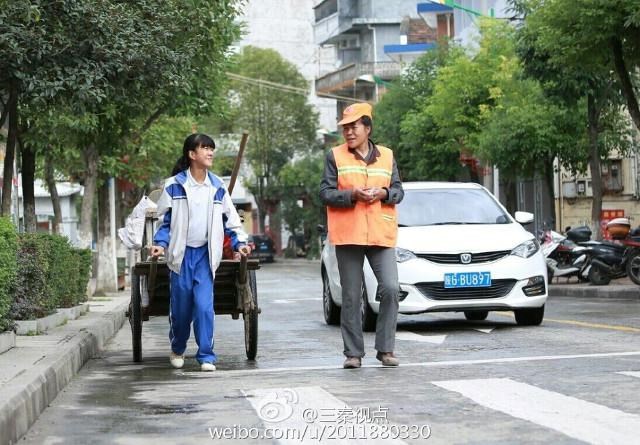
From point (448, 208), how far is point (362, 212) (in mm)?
5336

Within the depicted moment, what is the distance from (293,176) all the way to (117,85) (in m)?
63.2

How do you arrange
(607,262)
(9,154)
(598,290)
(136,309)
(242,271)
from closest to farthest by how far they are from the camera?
(242,271), (136,309), (9,154), (598,290), (607,262)

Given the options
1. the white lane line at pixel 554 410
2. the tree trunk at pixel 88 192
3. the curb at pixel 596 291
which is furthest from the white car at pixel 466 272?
the tree trunk at pixel 88 192

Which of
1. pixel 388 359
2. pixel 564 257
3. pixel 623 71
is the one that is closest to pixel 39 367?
pixel 388 359

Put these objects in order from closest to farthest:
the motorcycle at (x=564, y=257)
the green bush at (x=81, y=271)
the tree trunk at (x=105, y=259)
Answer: the green bush at (x=81, y=271)
the motorcycle at (x=564, y=257)
the tree trunk at (x=105, y=259)

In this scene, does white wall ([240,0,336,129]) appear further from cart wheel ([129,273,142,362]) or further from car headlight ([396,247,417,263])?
cart wheel ([129,273,142,362])

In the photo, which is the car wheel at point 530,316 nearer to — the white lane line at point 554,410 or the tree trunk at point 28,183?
the white lane line at point 554,410

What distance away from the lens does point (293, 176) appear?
80625 mm

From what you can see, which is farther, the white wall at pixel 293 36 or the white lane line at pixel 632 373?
the white wall at pixel 293 36

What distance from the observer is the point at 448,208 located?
1622 centimetres

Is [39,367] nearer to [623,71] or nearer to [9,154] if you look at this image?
[9,154]

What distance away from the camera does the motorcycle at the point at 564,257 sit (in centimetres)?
2750

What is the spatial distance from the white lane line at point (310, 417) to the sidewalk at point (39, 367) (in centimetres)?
129

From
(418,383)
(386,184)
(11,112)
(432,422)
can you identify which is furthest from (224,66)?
(432,422)
